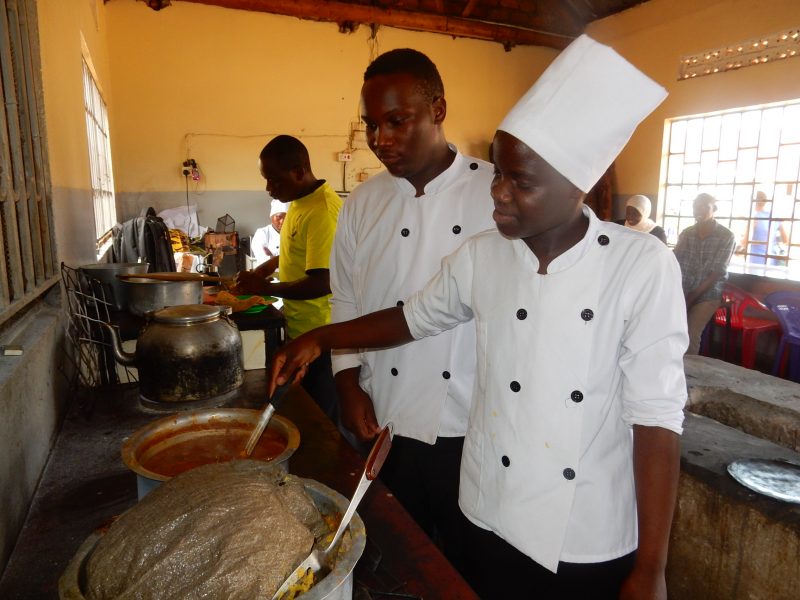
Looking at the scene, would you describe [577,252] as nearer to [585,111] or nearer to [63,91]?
[585,111]

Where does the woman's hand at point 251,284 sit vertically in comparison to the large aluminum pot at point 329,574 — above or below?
below

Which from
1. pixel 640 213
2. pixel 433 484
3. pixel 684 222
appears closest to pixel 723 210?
pixel 684 222

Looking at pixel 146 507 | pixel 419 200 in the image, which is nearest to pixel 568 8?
pixel 419 200

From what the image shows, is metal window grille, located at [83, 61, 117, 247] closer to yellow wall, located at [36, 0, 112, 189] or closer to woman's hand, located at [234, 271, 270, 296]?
yellow wall, located at [36, 0, 112, 189]

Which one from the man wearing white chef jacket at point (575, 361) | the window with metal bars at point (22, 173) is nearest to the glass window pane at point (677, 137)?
the man wearing white chef jacket at point (575, 361)

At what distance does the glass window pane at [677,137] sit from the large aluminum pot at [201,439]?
814 cm

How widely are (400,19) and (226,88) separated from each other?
2.73 meters

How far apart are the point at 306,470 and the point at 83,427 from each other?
0.79 m

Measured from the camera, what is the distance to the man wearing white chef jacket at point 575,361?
109 cm

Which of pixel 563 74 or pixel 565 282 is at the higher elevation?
pixel 563 74

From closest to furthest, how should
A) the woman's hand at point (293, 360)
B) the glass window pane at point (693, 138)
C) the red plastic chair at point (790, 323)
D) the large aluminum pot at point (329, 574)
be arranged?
the large aluminum pot at point (329, 574), the woman's hand at point (293, 360), the red plastic chair at point (790, 323), the glass window pane at point (693, 138)

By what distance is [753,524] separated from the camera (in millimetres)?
1856

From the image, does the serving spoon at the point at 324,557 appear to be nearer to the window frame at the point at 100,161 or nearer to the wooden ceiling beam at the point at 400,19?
the window frame at the point at 100,161

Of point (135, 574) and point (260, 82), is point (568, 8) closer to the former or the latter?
point (260, 82)
